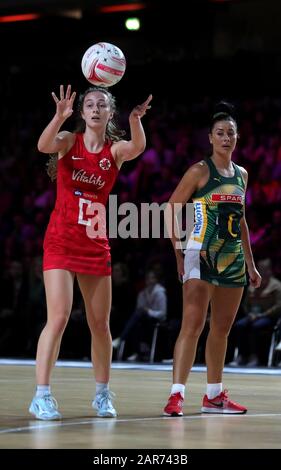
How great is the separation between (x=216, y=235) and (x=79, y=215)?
3.08 ft

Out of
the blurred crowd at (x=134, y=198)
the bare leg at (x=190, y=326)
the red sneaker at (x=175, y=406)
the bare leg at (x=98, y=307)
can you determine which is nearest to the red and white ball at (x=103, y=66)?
the bare leg at (x=98, y=307)

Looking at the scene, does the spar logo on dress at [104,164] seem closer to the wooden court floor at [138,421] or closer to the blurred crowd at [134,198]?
the wooden court floor at [138,421]

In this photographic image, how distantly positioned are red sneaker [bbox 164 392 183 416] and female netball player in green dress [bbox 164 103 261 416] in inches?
2.7

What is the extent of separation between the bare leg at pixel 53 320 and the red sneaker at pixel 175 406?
2.51 ft

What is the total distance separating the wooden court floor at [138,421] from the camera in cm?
493

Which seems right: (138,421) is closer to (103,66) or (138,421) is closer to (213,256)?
(213,256)

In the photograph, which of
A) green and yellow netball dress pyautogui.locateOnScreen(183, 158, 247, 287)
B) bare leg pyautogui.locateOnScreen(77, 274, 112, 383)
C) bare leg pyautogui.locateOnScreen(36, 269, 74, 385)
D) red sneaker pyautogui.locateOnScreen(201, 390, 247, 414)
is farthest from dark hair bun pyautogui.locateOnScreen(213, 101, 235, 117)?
red sneaker pyautogui.locateOnScreen(201, 390, 247, 414)

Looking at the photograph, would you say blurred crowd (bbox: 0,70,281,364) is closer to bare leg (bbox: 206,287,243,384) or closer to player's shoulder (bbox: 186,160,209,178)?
bare leg (bbox: 206,287,243,384)

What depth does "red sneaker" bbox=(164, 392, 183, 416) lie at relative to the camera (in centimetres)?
628

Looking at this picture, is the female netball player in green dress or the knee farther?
the female netball player in green dress

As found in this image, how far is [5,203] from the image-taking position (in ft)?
54.9

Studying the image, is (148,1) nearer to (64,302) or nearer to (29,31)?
(29,31)
